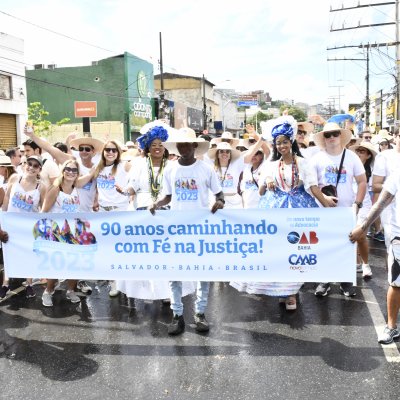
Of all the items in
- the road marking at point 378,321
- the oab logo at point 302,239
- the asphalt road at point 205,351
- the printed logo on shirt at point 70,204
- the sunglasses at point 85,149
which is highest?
the sunglasses at point 85,149

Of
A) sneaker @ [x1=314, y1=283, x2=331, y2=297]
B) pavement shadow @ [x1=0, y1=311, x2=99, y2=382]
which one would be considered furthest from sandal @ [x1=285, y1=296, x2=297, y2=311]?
pavement shadow @ [x1=0, y1=311, x2=99, y2=382]

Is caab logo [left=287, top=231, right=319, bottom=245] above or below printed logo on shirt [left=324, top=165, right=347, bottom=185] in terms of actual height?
below

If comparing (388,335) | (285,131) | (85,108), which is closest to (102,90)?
(85,108)

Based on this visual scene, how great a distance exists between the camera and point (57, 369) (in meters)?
3.85

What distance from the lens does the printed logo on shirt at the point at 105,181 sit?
20.0 feet

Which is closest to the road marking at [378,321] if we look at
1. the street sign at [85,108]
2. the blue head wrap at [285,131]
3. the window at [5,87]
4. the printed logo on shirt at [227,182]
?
the blue head wrap at [285,131]

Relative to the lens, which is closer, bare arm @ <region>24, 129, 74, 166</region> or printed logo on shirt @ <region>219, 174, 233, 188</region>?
bare arm @ <region>24, 129, 74, 166</region>

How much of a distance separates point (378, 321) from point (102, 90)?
34.0m

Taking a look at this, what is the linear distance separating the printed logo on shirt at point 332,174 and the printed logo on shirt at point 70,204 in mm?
2951

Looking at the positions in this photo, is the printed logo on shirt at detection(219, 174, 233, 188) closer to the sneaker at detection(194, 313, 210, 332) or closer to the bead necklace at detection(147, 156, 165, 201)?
the bead necklace at detection(147, 156, 165, 201)

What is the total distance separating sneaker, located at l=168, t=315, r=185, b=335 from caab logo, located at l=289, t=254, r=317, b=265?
1.22 metres

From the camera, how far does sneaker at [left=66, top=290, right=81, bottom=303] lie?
18.3ft

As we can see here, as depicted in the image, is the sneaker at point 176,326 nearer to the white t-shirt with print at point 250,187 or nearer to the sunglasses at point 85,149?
the white t-shirt with print at point 250,187

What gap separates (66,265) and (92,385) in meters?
A: 1.41
